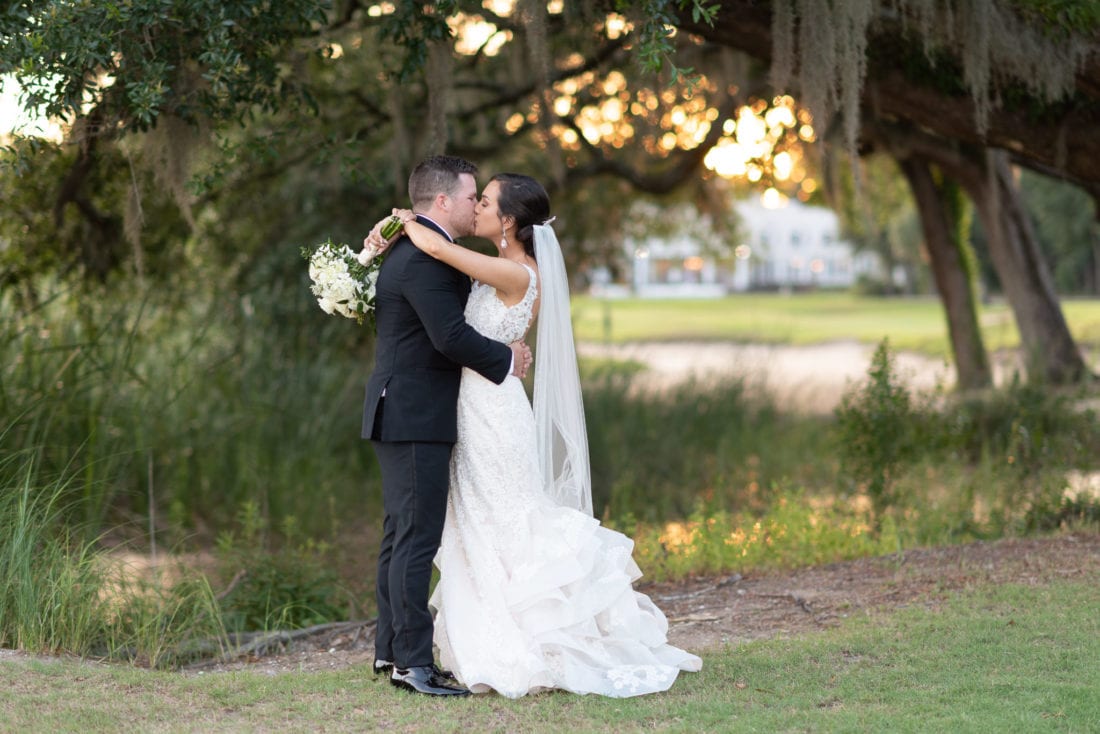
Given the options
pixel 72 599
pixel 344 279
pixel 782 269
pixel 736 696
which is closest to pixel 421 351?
pixel 344 279

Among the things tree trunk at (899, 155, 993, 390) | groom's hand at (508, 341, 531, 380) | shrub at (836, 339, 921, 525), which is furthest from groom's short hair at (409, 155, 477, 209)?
tree trunk at (899, 155, 993, 390)

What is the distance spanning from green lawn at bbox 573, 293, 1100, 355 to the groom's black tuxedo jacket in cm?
1274

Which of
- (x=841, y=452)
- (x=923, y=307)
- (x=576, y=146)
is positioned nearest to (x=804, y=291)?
(x=923, y=307)

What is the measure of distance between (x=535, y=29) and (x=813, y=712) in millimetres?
3804

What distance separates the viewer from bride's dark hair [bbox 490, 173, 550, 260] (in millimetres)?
4609

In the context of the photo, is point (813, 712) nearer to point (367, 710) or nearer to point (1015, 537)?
point (367, 710)

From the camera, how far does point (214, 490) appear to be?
30.6 ft

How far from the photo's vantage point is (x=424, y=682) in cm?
439

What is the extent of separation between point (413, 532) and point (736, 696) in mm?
1315

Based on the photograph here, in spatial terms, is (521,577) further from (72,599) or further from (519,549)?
(72,599)

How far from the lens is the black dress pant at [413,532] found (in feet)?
14.4

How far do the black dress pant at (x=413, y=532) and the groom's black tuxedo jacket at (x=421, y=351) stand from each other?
3.1 inches

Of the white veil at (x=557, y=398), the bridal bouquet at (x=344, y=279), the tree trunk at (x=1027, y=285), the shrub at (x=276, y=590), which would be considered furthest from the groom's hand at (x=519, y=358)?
the tree trunk at (x=1027, y=285)

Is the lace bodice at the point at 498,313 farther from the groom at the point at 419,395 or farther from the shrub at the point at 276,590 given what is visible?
the shrub at the point at 276,590
